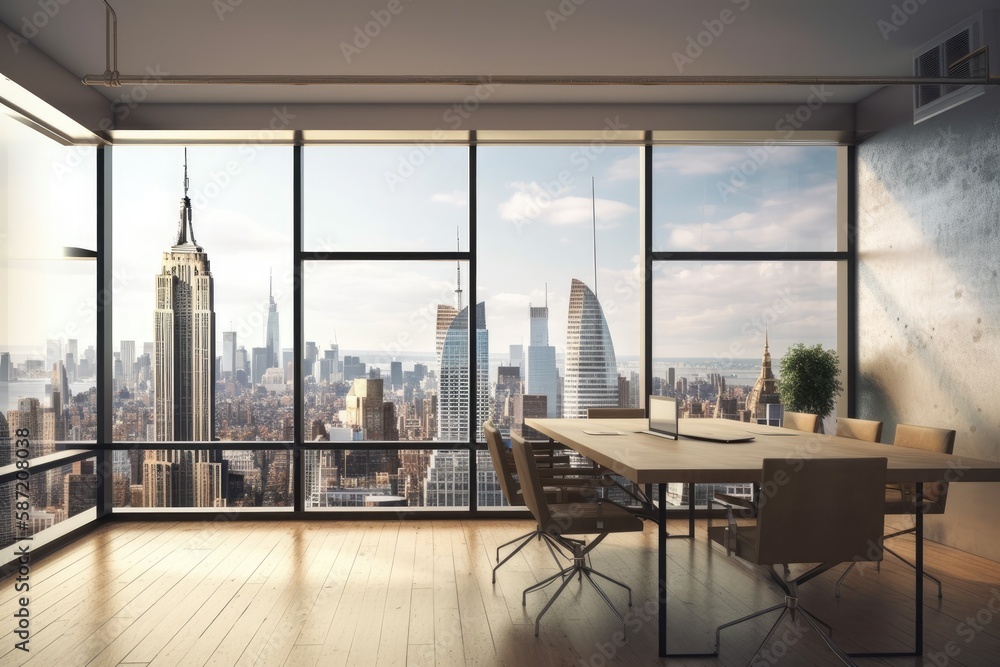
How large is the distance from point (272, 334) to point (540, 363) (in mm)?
2291

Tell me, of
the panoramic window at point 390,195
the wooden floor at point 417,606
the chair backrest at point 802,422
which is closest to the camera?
the wooden floor at point 417,606

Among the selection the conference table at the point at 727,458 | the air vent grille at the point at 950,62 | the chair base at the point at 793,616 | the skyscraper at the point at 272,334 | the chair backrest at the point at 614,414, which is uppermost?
the air vent grille at the point at 950,62

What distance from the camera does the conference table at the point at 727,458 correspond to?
2934 mm

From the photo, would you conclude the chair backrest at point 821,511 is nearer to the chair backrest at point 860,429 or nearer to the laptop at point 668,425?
the laptop at point 668,425

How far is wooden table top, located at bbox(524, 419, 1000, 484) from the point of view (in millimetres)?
2932

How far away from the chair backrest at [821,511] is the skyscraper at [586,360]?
3.31 metres

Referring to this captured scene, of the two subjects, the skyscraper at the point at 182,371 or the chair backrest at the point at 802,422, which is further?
the skyscraper at the point at 182,371

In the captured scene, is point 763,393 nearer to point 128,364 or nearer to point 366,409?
point 366,409

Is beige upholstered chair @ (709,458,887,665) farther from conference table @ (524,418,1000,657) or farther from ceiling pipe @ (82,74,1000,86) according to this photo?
ceiling pipe @ (82,74,1000,86)

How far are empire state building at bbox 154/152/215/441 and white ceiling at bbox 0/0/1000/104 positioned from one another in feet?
4.37

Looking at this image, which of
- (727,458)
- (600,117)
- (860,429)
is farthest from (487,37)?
(860,429)

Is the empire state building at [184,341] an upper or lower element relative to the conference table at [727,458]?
upper

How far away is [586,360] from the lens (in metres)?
6.16

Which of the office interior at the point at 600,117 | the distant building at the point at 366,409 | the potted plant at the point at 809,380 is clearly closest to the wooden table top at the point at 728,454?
the office interior at the point at 600,117
